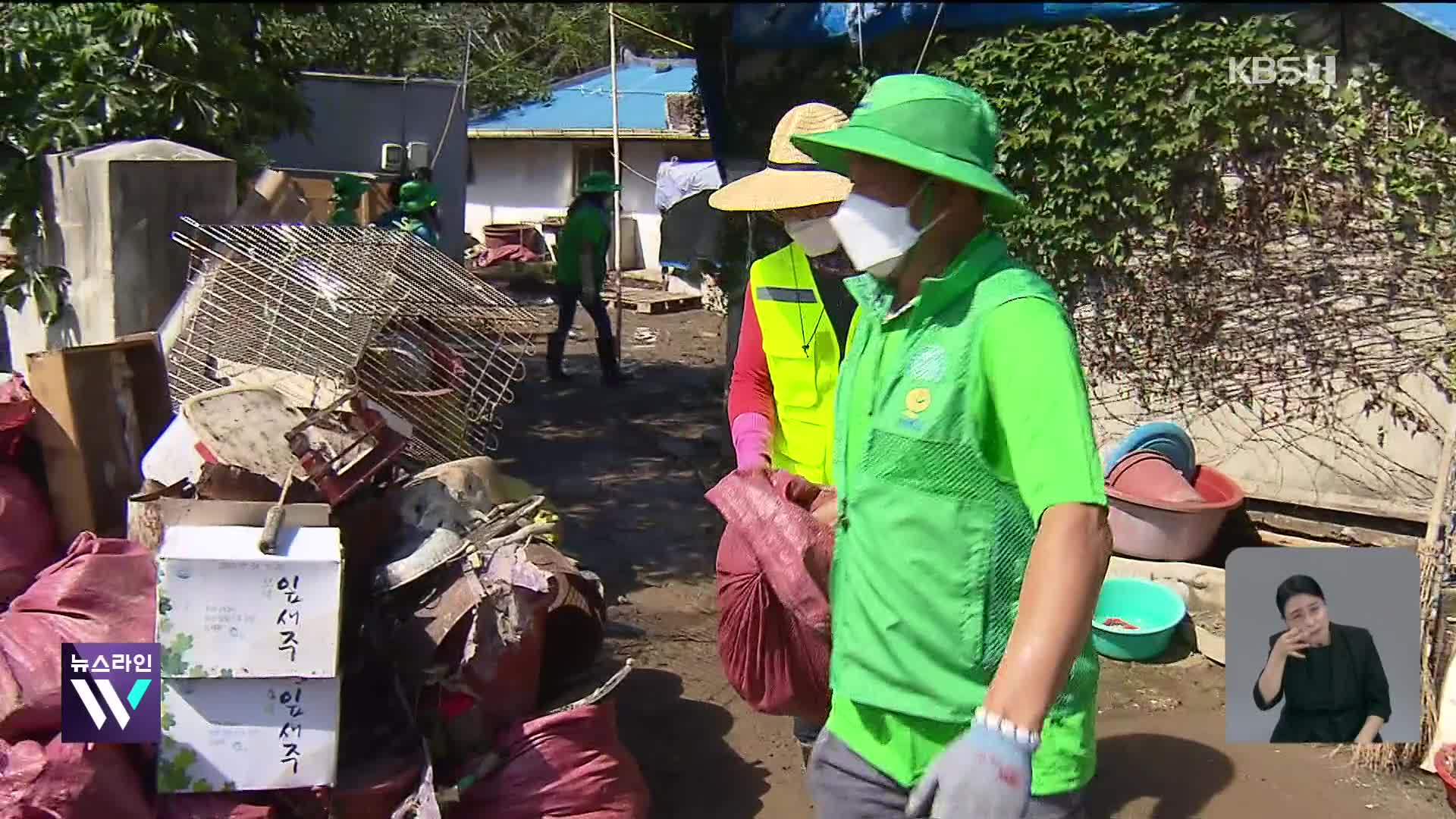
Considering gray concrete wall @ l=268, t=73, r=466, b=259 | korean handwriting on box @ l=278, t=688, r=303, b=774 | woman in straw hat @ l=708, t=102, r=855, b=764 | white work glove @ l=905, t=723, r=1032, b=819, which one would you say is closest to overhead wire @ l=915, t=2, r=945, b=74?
woman in straw hat @ l=708, t=102, r=855, b=764

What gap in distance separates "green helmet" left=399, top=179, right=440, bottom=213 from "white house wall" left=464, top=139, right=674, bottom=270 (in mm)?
9119

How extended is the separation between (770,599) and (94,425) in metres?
2.44

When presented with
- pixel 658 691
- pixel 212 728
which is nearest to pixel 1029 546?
pixel 212 728

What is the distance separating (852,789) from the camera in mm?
1927

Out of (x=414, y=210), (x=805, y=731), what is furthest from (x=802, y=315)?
(x=414, y=210)

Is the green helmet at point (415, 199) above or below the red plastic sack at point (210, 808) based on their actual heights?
above

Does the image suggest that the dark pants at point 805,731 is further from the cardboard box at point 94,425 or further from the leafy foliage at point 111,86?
the leafy foliage at point 111,86

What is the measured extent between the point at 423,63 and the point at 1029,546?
18824 millimetres

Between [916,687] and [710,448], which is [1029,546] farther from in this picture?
[710,448]

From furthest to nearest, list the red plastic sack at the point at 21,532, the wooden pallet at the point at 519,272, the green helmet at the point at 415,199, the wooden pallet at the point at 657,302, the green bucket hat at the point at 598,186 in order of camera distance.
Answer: the wooden pallet at the point at 519,272 < the wooden pallet at the point at 657,302 < the green bucket hat at the point at 598,186 < the green helmet at the point at 415,199 < the red plastic sack at the point at 21,532

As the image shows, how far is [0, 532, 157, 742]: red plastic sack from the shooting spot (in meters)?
2.98

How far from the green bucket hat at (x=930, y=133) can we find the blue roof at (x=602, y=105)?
1565 cm

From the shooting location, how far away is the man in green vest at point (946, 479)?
61.0 inches

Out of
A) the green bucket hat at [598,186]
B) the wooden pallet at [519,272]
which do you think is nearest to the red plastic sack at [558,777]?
the green bucket hat at [598,186]
